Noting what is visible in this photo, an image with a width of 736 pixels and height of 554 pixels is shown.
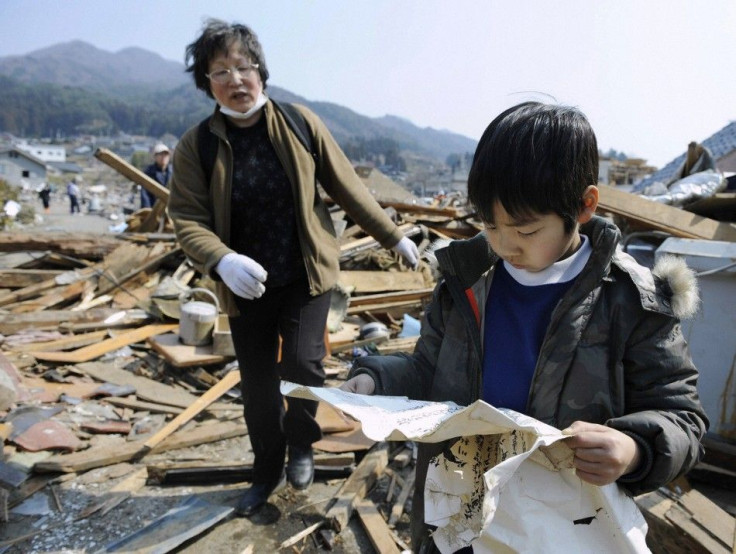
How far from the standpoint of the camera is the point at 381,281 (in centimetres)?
704

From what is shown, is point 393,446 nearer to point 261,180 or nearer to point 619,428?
point 261,180

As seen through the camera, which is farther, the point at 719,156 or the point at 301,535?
the point at 719,156

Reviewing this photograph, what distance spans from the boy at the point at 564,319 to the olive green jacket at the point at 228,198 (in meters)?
1.36

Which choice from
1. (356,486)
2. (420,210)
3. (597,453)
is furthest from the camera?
(420,210)

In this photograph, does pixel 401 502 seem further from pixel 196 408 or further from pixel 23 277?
pixel 23 277

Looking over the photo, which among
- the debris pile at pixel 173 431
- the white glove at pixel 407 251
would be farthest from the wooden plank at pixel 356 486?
the white glove at pixel 407 251

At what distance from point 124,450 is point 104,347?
2144 millimetres

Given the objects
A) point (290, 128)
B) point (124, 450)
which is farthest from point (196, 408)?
point (290, 128)

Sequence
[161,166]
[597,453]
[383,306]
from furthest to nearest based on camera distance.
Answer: [161,166] < [383,306] < [597,453]

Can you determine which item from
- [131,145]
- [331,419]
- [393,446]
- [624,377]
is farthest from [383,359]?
[131,145]

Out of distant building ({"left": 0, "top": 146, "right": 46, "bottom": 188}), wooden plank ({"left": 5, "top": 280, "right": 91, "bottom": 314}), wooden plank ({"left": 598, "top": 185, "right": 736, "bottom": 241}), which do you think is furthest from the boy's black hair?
distant building ({"left": 0, "top": 146, "right": 46, "bottom": 188})

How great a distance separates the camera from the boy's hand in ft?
3.82

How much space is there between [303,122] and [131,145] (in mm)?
162981

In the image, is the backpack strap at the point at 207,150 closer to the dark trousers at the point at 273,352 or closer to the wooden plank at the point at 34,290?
the dark trousers at the point at 273,352
